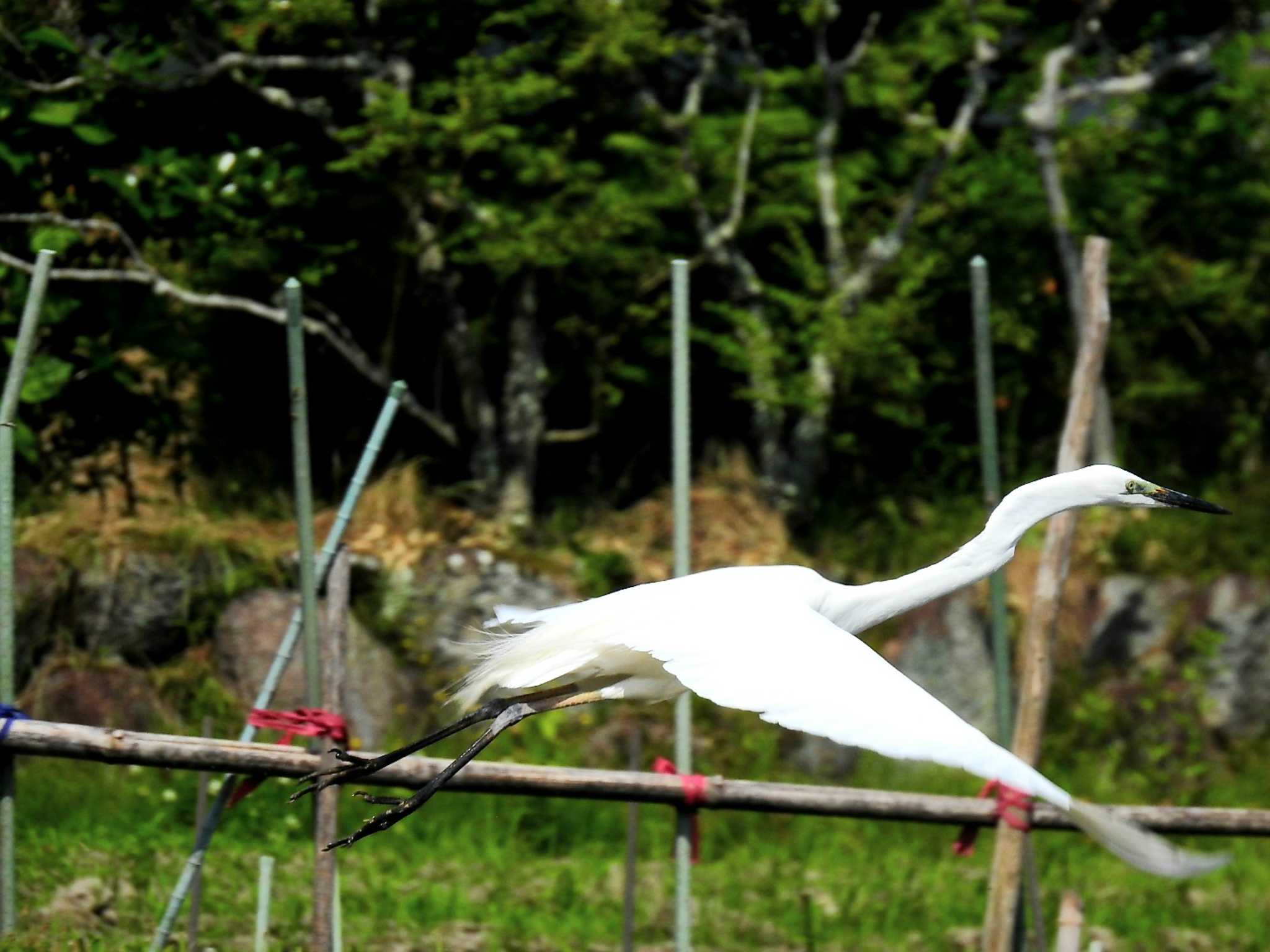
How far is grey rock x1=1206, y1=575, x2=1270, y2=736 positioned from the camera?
7441 mm

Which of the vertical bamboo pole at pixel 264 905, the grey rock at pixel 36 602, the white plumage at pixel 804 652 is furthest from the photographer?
the grey rock at pixel 36 602

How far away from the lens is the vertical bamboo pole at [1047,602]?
4258 millimetres

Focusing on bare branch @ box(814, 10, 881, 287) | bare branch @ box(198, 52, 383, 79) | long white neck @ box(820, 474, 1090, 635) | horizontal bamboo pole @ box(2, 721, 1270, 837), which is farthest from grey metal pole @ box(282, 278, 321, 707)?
bare branch @ box(814, 10, 881, 287)

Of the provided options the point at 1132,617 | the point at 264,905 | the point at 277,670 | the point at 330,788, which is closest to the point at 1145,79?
the point at 1132,617

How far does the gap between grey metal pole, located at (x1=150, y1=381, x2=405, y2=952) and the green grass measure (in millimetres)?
647

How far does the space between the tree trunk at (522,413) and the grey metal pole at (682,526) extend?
3180 millimetres

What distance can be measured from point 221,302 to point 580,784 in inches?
134

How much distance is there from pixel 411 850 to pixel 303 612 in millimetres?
2094

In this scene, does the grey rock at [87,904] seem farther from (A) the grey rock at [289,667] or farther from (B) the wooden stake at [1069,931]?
(B) the wooden stake at [1069,931]

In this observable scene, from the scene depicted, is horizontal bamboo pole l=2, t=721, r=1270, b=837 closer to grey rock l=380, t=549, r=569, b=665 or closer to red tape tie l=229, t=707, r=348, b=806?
red tape tie l=229, t=707, r=348, b=806

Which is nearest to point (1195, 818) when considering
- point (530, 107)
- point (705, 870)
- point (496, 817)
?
point (705, 870)

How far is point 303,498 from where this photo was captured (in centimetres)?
396

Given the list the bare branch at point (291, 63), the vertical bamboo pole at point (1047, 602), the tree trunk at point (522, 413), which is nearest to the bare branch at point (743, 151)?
the tree trunk at point (522, 413)

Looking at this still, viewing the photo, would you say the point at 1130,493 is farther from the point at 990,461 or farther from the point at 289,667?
the point at 289,667
